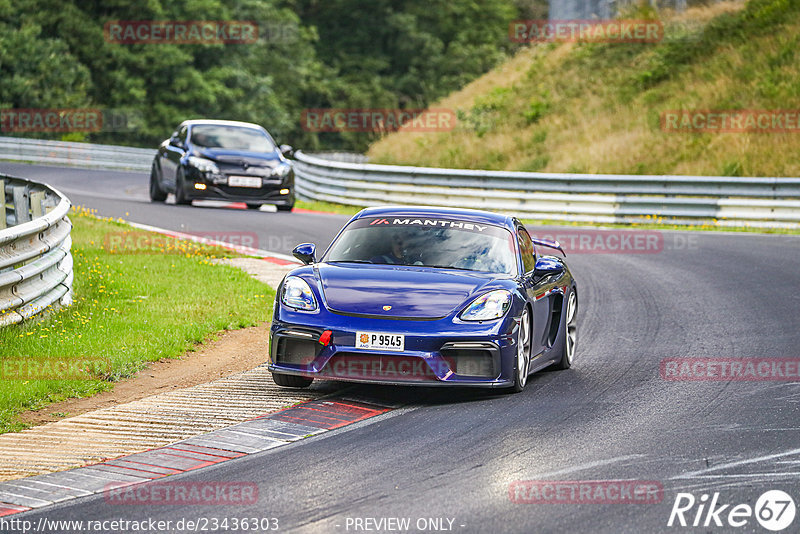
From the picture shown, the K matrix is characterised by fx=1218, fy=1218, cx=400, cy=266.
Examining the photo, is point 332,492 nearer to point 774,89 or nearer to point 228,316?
point 228,316

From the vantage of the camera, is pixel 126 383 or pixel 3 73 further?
pixel 3 73

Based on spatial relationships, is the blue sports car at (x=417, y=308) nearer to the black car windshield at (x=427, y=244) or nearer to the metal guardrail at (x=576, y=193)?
the black car windshield at (x=427, y=244)

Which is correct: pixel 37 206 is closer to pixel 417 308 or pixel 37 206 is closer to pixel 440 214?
pixel 440 214

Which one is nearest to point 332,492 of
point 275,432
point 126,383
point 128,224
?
point 275,432

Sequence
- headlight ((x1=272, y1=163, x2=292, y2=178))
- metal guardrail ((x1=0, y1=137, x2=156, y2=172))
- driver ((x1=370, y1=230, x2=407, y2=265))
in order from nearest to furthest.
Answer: driver ((x1=370, y1=230, x2=407, y2=265)), headlight ((x1=272, y1=163, x2=292, y2=178)), metal guardrail ((x1=0, y1=137, x2=156, y2=172))

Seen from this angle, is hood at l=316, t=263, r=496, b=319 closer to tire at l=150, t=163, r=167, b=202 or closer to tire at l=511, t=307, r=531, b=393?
tire at l=511, t=307, r=531, b=393

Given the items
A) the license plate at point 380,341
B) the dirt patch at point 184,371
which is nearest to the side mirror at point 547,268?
the license plate at point 380,341

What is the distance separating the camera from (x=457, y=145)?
36.1 meters

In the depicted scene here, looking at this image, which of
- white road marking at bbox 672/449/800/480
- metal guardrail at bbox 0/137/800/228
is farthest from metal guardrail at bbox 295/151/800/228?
white road marking at bbox 672/449/800/480

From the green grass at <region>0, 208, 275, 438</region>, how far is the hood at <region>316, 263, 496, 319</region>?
6.10 ft

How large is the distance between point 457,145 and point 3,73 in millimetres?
21471

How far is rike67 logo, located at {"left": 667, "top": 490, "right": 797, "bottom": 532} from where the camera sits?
18.0ft

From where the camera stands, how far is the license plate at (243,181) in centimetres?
2320

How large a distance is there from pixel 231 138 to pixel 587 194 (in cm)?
756
